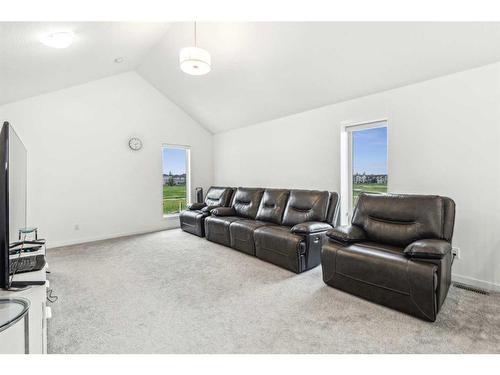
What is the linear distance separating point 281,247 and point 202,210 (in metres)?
2.38

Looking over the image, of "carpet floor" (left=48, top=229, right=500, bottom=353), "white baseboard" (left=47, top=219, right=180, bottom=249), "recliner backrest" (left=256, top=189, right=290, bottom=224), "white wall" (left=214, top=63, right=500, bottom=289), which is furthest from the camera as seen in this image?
"white baseboard" (left=47, top=219, right=180, bottom=249)

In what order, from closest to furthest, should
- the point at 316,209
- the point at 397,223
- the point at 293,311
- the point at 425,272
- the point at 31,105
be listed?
the point at 425,272
the point at 293,311
the point at 397,223
the point at 316,209
the point at 31,105

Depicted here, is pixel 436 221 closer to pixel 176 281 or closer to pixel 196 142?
pixel 176 281

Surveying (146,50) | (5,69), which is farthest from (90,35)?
(146,50)

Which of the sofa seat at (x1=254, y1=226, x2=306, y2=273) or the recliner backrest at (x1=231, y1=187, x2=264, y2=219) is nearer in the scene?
the sofa seat at (x1=254, y1=226, x2=306, y2=273)

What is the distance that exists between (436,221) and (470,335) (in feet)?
3.24

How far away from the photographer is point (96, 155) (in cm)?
464

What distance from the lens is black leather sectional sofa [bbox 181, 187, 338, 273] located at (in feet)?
10.1

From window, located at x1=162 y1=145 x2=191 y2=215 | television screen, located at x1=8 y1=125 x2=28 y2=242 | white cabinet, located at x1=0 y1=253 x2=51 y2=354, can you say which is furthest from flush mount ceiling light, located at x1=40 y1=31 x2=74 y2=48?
window, located at x1=162 y1=145 x2=191 y2=215

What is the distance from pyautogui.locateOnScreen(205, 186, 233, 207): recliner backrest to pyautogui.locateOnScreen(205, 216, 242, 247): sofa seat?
660mm

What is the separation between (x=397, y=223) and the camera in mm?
2635

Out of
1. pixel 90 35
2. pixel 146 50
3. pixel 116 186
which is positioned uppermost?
pixel 146 50

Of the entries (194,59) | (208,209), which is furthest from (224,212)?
(194,59)

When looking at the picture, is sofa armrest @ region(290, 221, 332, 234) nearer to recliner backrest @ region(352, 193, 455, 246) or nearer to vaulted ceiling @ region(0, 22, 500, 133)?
recliner backrest @ region(352, 193, 455, 246)
